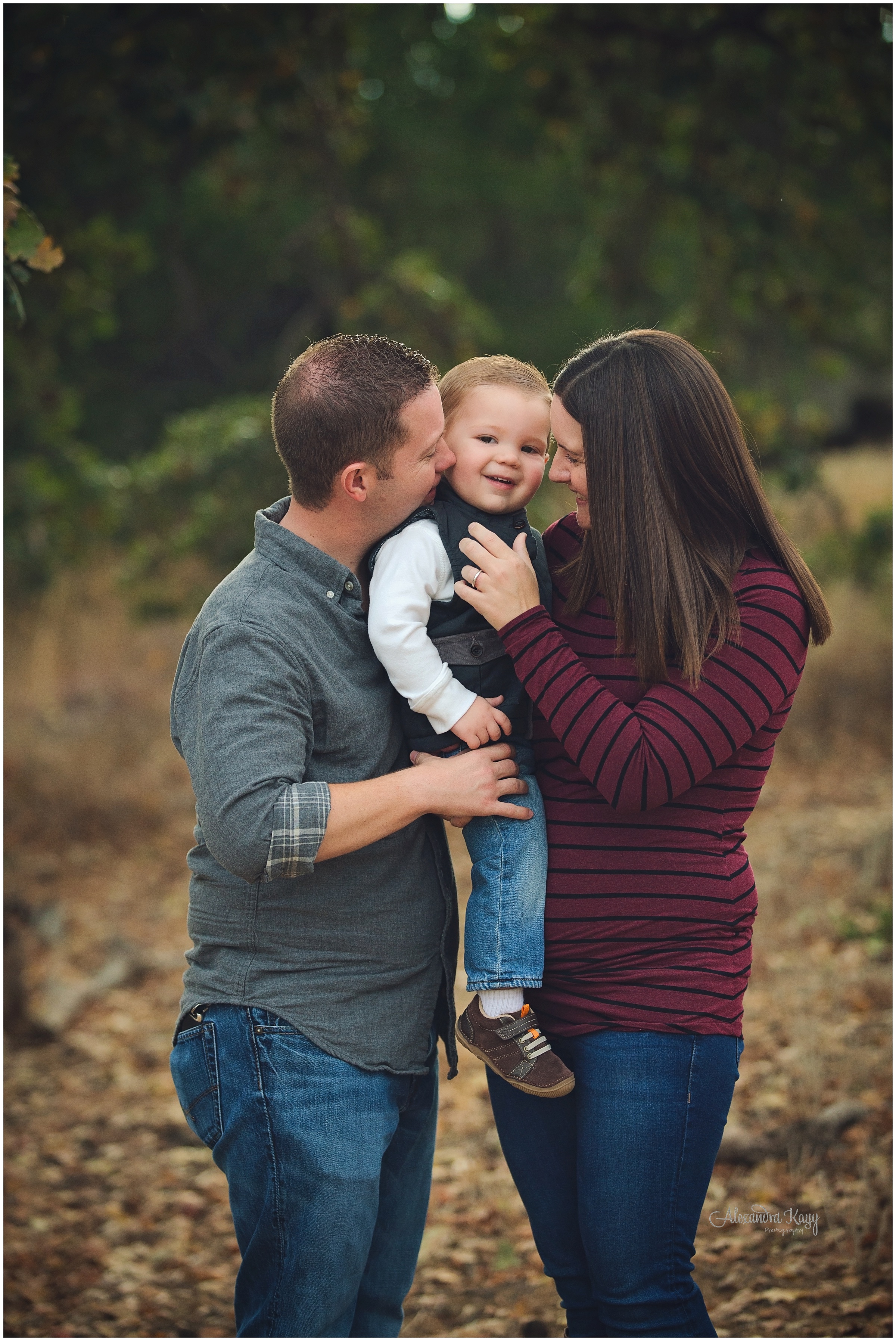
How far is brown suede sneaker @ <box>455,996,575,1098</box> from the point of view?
190 cm

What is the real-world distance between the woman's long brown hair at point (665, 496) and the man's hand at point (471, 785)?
30 cm

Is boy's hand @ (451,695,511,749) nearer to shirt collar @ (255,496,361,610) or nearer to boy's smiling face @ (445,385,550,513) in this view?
shirt collar @ (255,496,361,610)

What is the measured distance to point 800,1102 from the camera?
4090 mm

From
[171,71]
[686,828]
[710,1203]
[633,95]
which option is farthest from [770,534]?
[633,95]

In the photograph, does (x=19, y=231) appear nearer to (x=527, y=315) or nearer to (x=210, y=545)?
(x=210, y=545)

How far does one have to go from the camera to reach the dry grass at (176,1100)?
3.42 meters

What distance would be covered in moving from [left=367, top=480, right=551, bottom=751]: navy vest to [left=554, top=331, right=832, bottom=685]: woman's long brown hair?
24 cm

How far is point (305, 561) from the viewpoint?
1930mm

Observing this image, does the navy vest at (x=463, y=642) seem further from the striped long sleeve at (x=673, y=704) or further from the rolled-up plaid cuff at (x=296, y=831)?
the rolled-up plaid cuff at (x=296, y=831)

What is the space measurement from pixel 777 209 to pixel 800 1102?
198 inches

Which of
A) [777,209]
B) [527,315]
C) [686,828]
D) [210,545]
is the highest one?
[527,315]

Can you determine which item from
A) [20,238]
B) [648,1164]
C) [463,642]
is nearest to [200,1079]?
[648,1164]
